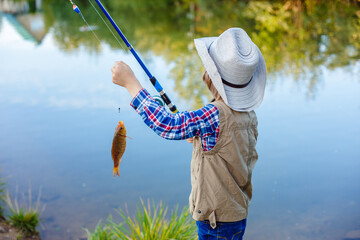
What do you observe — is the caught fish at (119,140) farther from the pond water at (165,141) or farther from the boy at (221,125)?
the pond water at (165,141)

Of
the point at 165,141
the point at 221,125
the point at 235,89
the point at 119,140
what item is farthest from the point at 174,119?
the point at 165,141

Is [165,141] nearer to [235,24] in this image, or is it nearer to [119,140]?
[119,140]

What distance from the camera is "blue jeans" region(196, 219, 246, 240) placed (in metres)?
1.71

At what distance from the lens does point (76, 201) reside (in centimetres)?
448

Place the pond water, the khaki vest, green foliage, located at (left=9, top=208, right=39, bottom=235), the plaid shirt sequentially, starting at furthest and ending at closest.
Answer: the pond water, green foliage, located at (left=9, top=208, right=39, bottom=235), the khaki vest, the plaid shirt

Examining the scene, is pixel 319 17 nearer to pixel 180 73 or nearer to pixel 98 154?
pixel 180 73

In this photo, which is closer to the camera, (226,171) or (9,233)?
(226,171)

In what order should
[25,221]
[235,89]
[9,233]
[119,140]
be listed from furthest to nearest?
[25,221] → [9,233] → [119,140] → [235,89]

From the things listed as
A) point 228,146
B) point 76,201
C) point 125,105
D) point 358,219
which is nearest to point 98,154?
point 76,201

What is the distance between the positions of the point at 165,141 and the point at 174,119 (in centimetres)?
429

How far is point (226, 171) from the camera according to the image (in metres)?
1.63

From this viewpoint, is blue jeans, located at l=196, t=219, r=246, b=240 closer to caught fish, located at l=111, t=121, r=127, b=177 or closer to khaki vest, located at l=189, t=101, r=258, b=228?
khaki vest, located at l=189, t=101, r=258, b=228

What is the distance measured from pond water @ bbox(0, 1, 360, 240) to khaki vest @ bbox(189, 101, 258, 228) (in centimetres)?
77

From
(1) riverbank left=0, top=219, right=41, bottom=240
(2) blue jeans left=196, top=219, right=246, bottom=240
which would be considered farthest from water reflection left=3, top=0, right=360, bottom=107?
(2) blue jeans left=196, top=219, right=246, bottom=240
